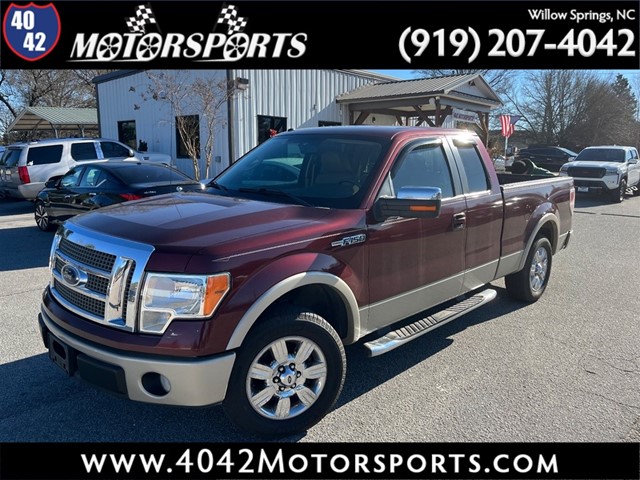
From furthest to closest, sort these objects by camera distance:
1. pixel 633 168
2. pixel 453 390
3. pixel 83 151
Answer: pixel 633 168, pixel 83 151, pixel 453 390

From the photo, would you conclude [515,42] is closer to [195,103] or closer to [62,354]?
[195,103]

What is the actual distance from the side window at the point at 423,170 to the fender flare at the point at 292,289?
930 mm

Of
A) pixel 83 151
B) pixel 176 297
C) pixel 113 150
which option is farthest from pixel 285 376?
pixel 83 151

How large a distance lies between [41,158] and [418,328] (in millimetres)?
12401

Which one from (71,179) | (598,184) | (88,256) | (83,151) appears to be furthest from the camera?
(598,184)

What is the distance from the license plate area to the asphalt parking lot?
477 mm

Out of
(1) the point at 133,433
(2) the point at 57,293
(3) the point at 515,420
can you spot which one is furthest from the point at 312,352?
(2) the point at 57,293

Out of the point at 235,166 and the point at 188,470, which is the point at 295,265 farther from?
the point at 235,166

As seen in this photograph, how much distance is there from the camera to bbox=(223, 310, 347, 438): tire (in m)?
2.81

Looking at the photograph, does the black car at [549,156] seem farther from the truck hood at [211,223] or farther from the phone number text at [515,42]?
the truck hood at [211,223]

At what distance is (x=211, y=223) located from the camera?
298 centimetres

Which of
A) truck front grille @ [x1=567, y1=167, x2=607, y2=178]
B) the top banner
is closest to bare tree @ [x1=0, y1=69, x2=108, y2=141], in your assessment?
the top banner

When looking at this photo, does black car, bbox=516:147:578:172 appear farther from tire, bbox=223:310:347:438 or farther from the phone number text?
tire, bbox=223:310:347:438

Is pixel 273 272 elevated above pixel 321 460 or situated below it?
above
